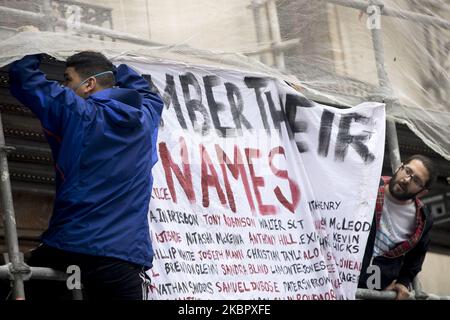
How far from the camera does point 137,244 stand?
5.50 metres

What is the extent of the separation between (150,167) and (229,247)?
757 millimetres

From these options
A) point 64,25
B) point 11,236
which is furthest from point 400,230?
point 11,236

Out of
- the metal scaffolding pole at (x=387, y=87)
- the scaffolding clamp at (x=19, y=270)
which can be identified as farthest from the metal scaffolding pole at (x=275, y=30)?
the scaffolding clamp at (x=19, y=270)

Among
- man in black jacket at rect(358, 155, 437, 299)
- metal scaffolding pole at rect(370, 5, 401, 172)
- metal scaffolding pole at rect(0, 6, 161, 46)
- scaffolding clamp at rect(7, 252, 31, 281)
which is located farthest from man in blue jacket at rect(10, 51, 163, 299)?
metal scaffolding pole at rect(370, 5, 401, 172)

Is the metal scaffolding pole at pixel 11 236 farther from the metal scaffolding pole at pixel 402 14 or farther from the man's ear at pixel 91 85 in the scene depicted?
the metal scaffolding pole at pixel 402 14

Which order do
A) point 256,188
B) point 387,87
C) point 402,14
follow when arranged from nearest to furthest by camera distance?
point 256,188
point 387,87
point 402,14

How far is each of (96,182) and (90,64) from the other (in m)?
0.61

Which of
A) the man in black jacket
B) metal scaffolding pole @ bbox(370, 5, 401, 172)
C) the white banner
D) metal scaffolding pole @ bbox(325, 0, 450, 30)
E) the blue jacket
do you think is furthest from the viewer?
metal scaffolding pole @ bbox(325, 0, 450, 30)

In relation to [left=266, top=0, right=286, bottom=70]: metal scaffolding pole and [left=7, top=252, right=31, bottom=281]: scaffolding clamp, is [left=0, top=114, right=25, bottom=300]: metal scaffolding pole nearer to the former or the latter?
[left=7, top=252, right=31, bottom=281]: scaffolding clamp

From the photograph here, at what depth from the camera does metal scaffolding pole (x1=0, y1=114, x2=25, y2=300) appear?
5.36m

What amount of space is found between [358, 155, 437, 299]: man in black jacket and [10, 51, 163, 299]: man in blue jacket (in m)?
1.76

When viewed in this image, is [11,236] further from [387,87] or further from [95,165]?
[387,87]

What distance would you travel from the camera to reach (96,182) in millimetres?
5430

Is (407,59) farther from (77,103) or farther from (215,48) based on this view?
(77,103)
